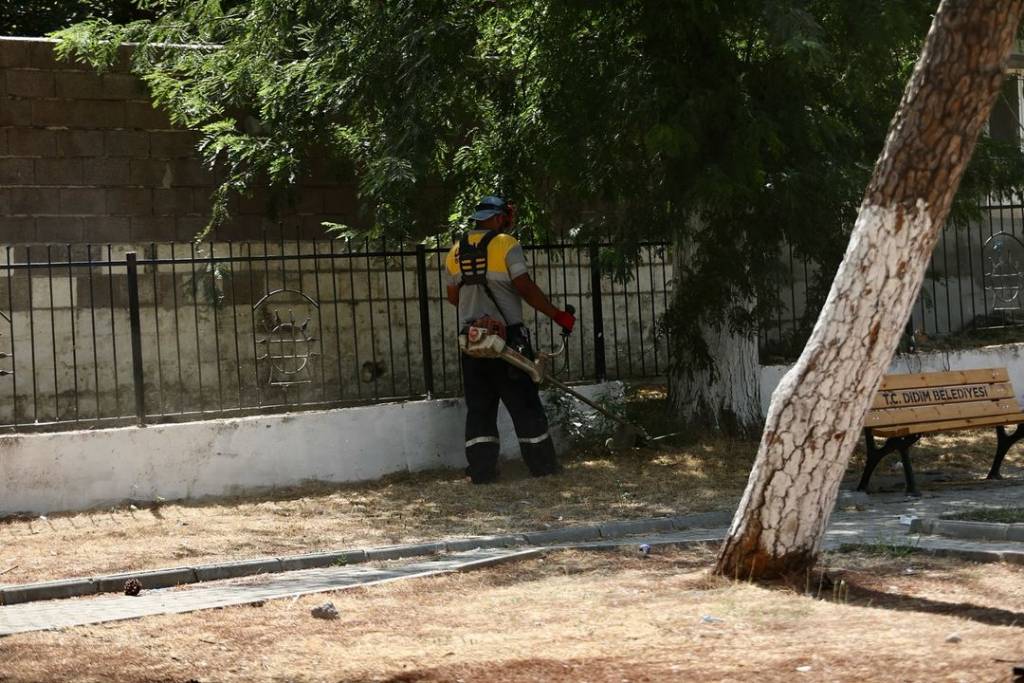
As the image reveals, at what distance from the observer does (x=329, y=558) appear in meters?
8.68

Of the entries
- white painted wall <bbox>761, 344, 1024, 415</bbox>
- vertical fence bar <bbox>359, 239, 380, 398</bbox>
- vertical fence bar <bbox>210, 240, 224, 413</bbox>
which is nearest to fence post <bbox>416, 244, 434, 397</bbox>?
vertical fence bar <bbox>359, 239, 380, 398</bbox>

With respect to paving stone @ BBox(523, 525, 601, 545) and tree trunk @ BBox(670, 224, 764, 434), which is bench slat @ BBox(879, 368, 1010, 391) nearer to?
tree trunk @ BBox(670, 224, 764, 434)

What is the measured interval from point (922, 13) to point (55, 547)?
732 centimetres

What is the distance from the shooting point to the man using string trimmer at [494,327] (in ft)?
36.2

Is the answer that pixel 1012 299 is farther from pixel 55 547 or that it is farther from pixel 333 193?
pixel 55 547

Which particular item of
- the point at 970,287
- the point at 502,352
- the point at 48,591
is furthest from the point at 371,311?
the point at 970,287

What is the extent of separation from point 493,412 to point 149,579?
3.72 meters

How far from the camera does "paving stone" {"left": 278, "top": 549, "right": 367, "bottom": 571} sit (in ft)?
28.1

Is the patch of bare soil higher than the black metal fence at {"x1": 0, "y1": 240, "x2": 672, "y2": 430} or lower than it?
lower

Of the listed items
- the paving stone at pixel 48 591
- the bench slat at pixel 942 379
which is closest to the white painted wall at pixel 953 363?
the bench slat at pixel 942 379

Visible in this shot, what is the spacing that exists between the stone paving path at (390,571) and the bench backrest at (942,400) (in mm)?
756

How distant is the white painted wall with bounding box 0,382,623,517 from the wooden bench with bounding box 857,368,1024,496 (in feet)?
10.9

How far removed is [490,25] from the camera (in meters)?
11.5

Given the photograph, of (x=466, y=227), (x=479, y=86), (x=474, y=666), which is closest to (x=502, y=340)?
(x=466, y=227)
